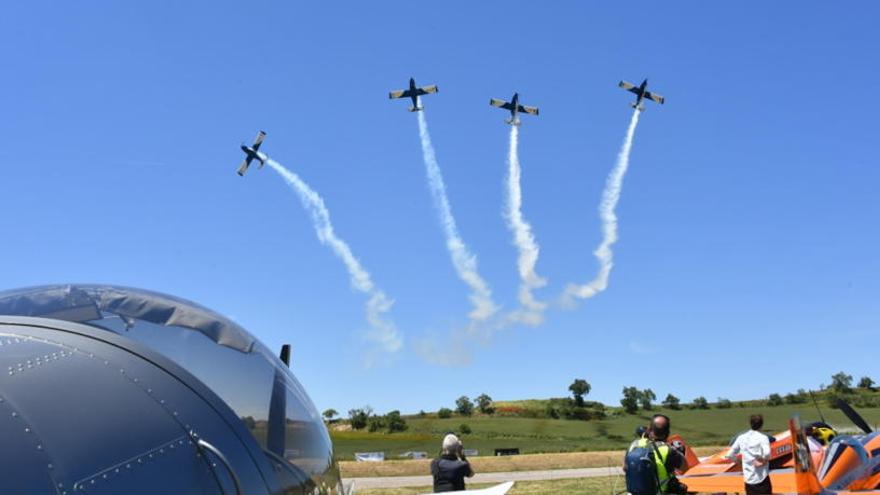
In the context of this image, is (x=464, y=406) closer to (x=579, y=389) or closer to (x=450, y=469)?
(x=579, y=389)

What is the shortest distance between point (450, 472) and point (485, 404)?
97.2 m

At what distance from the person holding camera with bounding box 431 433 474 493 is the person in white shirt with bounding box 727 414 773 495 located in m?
5.00

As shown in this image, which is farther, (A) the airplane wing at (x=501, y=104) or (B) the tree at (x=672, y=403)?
(B) the tree at (x=672, y=403)

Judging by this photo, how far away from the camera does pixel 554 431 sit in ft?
256

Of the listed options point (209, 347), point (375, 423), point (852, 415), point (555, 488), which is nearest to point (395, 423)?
point (375, 423)

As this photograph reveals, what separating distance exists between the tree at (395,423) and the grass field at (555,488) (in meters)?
53.4

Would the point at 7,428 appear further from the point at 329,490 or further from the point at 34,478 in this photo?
the point at 329,490

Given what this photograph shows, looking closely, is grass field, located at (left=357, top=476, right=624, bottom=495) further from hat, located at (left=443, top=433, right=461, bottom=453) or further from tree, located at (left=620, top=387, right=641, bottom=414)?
tree, located at (left=620, top=387, right=641, bottom=414)

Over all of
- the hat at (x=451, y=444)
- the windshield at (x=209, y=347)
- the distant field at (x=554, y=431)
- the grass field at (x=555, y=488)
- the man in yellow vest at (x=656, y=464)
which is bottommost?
the grass field at (x=555, y=488)

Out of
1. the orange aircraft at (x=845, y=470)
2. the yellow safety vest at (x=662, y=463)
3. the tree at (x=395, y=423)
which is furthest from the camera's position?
the tree at (x=395, y=423)

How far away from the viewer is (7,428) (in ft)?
6.42

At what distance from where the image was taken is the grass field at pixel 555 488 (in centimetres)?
2323

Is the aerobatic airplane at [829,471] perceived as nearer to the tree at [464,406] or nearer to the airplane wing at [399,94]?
the airplane wing at [399,94]

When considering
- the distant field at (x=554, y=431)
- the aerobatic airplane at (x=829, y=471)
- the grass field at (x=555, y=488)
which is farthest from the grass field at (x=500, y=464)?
the aerobatic airplane at (x=829, y=471)
